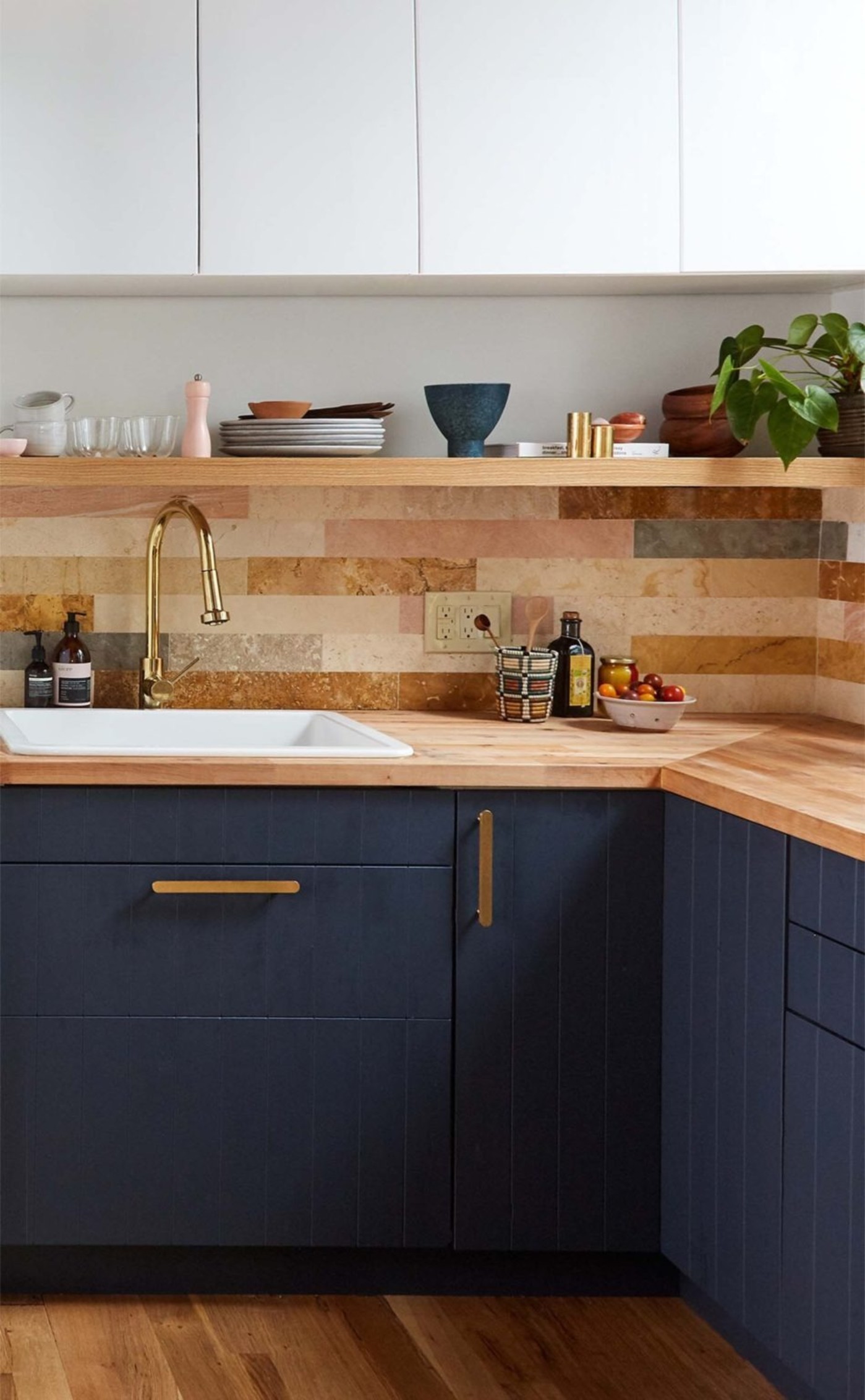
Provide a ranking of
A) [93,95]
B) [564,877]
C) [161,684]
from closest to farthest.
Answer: [564,877] → [93,95] → [161,684]

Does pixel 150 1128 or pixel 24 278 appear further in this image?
pixel 24 278

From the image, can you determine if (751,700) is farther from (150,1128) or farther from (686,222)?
(150,1128)

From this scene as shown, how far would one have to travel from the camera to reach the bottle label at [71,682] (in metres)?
2.81

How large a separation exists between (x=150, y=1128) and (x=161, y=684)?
0.86 meters

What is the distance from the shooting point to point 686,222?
2584mm

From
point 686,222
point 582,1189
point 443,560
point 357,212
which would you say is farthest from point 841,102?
point 582,1189

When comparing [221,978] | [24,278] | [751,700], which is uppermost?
[24,278]

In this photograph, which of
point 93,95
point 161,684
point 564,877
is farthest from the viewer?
point 161,684

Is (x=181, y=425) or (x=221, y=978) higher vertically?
(x=181, y=425)

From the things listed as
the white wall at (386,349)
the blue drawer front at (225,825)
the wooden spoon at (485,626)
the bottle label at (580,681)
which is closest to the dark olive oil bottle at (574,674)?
the bottle label at (580,681)

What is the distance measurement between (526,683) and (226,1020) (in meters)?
0.83

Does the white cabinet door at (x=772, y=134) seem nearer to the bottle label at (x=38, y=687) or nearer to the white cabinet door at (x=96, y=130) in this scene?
the white cabinet door at (x=96, y=130)

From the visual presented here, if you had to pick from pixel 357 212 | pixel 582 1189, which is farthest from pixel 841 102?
pixel 582 1189

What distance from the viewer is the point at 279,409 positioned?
2.65 metres
